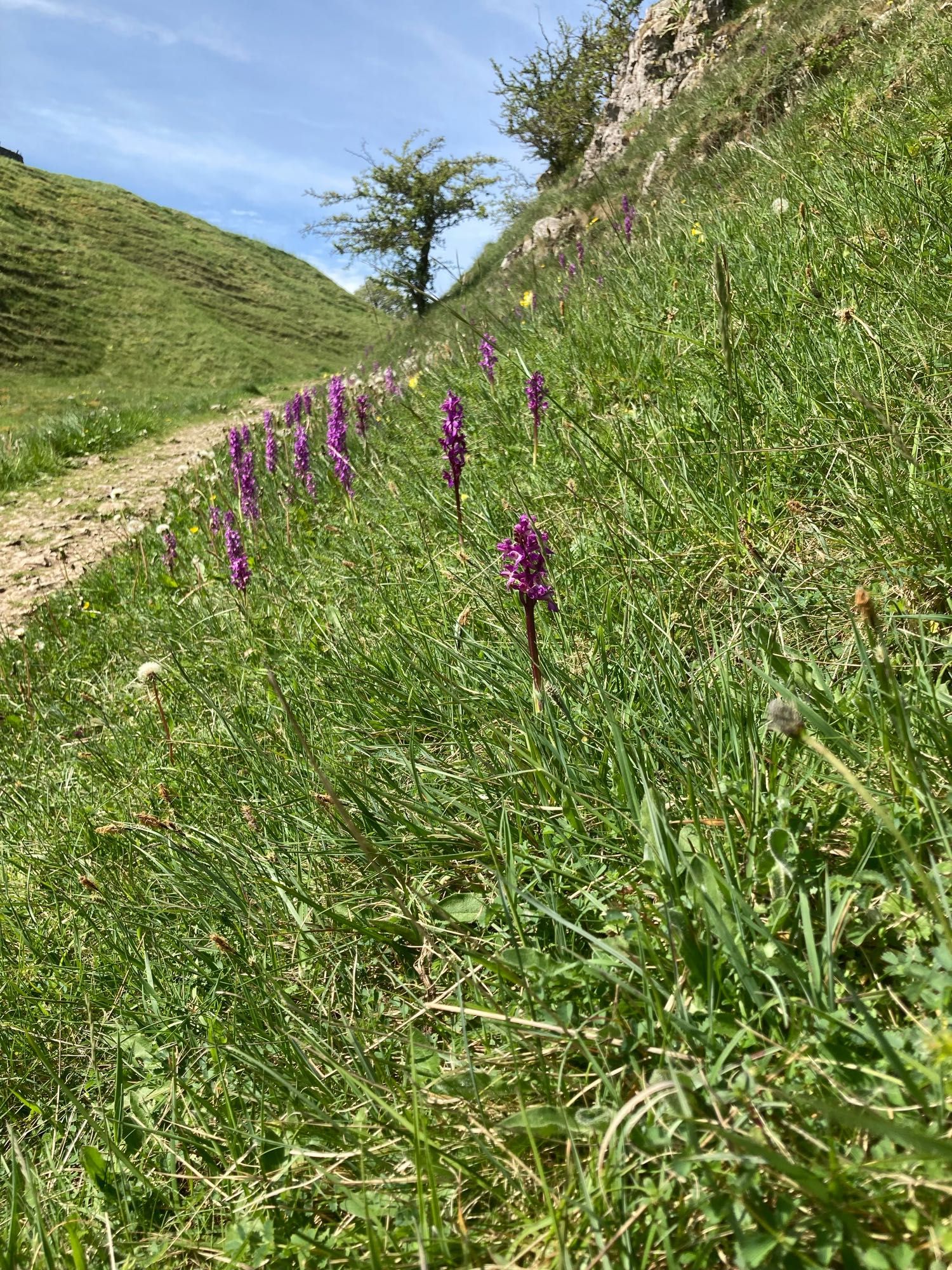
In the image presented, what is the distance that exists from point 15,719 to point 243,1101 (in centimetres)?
396

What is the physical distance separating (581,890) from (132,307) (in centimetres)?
4198

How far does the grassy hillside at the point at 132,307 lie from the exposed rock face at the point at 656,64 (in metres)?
12.4

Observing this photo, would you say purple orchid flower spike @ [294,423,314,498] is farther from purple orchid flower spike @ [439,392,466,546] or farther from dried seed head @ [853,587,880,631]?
dried seed head @ [853,587,880,631]

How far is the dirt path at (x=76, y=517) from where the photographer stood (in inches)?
301

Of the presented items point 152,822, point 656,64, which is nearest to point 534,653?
point 152,822

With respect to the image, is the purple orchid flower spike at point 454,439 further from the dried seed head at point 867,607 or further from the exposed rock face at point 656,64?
the exposed rock face at point 656,64

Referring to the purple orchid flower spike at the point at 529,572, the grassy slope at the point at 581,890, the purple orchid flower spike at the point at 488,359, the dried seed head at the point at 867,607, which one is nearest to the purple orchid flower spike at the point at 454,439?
the grassy slope at the point at 581,890

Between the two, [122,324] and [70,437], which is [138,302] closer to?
[122,324]

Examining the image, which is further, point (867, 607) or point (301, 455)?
point (301, 455)

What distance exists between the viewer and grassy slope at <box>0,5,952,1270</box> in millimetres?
1028

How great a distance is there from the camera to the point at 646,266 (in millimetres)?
5195

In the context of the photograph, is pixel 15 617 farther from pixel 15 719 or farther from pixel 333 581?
pixel 333 581

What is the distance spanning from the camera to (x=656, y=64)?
20.2 m

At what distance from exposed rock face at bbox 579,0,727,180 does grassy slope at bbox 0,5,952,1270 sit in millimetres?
17615
